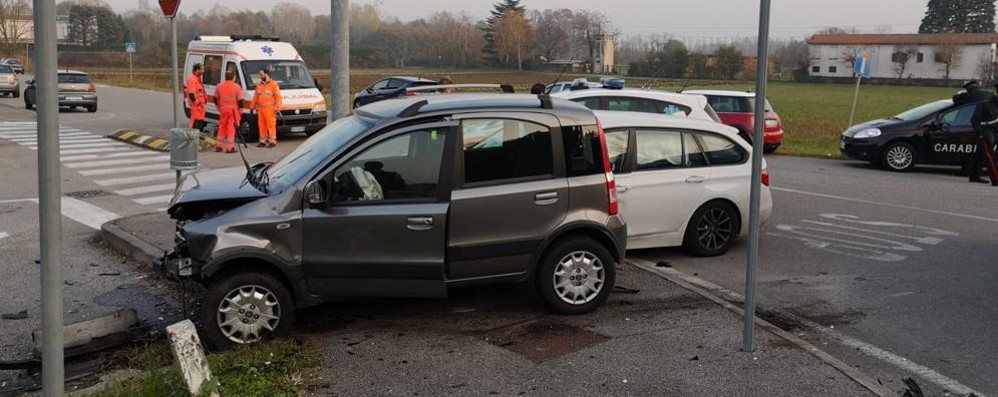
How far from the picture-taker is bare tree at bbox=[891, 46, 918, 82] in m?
97.3

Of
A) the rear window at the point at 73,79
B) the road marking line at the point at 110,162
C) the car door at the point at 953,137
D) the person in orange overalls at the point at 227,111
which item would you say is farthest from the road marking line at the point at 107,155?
the car door at the point at 953,137

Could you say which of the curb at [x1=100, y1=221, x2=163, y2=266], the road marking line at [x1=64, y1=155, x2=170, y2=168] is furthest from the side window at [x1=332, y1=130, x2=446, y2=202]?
the road marking line at [x1=64, y1=155, x2=170, y2=168]

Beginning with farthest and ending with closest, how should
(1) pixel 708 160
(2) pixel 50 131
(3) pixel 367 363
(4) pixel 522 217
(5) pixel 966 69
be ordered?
1. (5) pixel 966 69
2. (1) pixel 708 160
3. (4) pixel 522 217
4. (3) pixel 367 363
5. (2) pixel 50 131

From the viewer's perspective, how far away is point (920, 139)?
1733 centimetres

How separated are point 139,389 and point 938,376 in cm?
489

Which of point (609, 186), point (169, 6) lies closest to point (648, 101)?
point (169, 6)

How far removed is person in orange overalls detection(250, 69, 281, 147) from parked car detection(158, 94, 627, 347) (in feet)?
43.7

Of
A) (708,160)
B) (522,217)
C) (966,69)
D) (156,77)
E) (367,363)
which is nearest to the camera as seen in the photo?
(367,363)

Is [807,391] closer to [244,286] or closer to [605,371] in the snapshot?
[605,371]

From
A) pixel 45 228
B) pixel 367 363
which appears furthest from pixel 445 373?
pixel 45 228

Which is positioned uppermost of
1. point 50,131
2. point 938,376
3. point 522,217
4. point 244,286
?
point 50,131

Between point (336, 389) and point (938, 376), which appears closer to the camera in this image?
point (336, 389)

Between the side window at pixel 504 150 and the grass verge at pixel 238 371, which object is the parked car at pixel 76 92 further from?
the side window at pixel 504 150

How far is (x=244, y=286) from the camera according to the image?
581 cm
